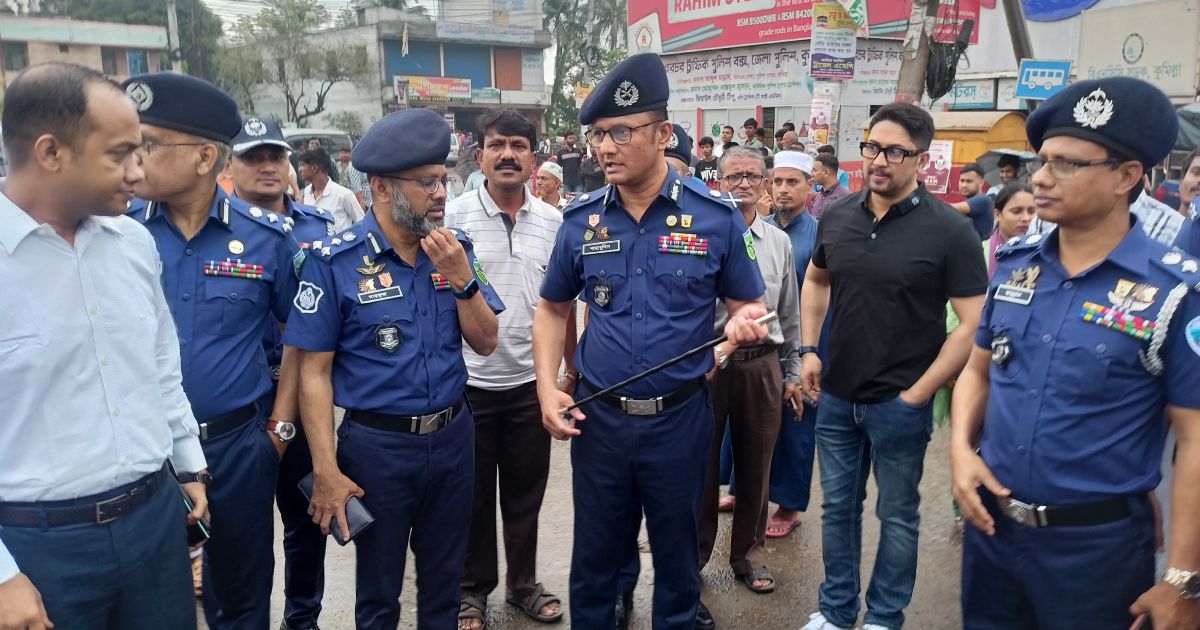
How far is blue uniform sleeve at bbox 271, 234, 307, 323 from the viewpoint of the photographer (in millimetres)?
3027

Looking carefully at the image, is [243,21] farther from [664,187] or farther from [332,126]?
[664,187]

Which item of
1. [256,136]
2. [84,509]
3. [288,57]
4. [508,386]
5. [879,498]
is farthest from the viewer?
[288,57]

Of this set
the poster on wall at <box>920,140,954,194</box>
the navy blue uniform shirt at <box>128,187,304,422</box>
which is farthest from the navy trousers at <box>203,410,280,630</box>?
the poster on wall at <box>920,140,954,194</box>

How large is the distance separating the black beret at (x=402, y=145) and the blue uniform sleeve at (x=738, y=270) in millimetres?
1059

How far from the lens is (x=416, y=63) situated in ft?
148

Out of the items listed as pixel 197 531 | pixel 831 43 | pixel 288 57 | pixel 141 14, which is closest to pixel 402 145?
pixel 197 531

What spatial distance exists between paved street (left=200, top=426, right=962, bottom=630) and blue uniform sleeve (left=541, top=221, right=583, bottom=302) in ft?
4.95

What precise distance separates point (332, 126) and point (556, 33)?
15.4 meters

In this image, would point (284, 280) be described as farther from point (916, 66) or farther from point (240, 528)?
point (916, 66)

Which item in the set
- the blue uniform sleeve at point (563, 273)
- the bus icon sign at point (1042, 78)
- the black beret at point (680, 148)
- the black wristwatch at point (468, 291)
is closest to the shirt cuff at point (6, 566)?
the black wristwatch at point (468, 291)

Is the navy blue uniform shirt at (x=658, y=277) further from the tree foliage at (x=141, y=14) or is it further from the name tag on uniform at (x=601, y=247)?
the tree foliage at (x=141, y=14)

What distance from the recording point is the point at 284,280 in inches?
120

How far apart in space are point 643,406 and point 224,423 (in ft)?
4.68

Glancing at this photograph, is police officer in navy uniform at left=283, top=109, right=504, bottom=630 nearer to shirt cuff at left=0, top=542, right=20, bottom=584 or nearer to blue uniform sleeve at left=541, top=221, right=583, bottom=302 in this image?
blue uniform sleeve at left=541, top=221, right=583, bottom=302
